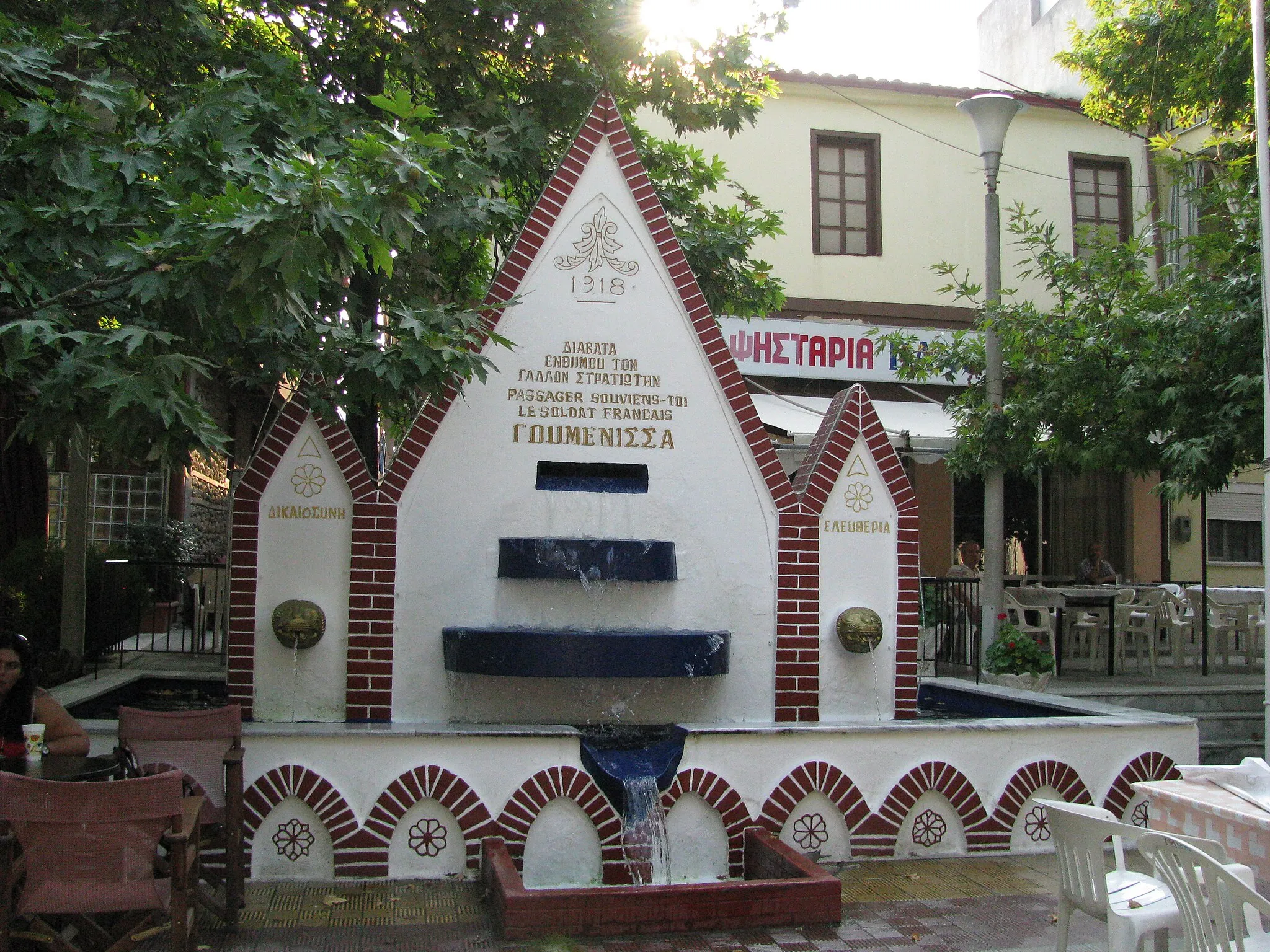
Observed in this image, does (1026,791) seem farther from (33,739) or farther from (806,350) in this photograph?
(806,350)

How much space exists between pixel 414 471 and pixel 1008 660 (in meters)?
6.13

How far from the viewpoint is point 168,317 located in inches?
223

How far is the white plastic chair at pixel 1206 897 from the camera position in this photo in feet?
12.1

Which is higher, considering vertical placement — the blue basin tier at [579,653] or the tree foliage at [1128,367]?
the tree foliage at [1128,367]

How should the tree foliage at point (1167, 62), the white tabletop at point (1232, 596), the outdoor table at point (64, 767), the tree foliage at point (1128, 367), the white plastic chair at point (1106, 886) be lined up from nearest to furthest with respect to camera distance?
the white plastic chair at point (1106, 886) → the outdoor table at point (64, 767) → the tree foliage at point (1128, 367) → the tree foliage at point (1167, 62) → the white tabletop at point (1232, 596)

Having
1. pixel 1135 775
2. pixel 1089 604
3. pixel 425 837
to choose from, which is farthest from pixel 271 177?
pixel 1089 604

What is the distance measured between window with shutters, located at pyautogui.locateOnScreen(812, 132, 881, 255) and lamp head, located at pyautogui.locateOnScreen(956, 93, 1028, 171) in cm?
624

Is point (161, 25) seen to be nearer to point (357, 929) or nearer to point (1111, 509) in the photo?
point (357, 929)

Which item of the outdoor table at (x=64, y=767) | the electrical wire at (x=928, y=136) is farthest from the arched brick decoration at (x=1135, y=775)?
the electrical wire at (x=928, y=136)

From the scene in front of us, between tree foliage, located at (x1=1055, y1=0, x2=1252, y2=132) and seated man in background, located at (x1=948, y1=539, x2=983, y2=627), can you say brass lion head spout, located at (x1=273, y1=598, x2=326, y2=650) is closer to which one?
seated man in background, located at (x1=948, y1=539, x2=983, y2=627)

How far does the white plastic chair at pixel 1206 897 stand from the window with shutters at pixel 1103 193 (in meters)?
16.1

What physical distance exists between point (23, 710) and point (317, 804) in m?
1.58

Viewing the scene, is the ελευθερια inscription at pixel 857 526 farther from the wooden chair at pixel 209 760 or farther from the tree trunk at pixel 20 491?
the tree trunk at pixel 20 491

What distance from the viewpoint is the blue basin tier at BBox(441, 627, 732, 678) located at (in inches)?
277
